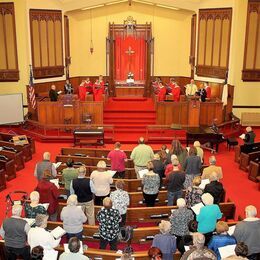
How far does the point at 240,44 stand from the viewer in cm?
1738

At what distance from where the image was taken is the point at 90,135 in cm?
1432

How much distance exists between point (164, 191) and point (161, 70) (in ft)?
42.5

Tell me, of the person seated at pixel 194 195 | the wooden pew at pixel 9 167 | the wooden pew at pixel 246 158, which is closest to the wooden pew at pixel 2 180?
the wooden pew at pixel 9 167

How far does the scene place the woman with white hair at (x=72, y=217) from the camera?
6556 millimetres

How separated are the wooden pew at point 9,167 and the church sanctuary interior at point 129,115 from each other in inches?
1.6

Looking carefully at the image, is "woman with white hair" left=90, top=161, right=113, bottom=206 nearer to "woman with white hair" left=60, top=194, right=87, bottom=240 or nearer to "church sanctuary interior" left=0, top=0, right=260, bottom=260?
"church sanctuary interior" left=0, top=0, right=260, bottom=260

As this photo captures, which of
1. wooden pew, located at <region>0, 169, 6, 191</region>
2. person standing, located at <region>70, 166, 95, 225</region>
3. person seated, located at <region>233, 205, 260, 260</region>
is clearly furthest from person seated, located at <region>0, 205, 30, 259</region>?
wooden pew, located at <region>0, 169, 6, 191</region>

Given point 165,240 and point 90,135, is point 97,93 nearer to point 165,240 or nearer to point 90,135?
point 90,135

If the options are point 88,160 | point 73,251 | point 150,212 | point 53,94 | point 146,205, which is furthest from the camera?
point 53,94

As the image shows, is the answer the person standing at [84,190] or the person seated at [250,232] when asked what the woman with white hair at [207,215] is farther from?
the person standing at [84,190]

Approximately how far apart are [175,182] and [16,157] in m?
6.19

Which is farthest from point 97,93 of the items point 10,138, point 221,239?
point 221,239

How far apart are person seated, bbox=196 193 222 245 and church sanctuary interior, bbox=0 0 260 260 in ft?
0.08

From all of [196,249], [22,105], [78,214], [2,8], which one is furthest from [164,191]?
[2,8]
